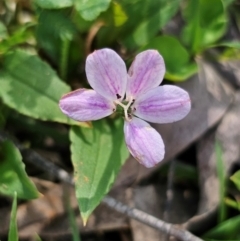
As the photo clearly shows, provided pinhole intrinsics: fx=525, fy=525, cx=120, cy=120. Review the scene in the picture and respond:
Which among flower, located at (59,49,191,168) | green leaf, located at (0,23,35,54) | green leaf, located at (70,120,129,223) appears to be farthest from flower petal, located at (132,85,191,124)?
green leaf, located at (0,23,35,54)

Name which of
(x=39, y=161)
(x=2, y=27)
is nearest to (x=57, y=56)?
(x=2, y=27)

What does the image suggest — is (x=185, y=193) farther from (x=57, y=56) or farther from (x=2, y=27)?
(x=2, y=27)

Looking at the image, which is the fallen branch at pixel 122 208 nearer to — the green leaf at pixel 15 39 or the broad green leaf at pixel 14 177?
the broad green leaf at pixel 14 177

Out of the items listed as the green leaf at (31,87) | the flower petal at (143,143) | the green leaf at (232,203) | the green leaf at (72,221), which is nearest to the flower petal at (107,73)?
the flower petal at (143,143)

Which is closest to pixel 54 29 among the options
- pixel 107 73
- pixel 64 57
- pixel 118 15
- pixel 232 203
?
pixel 64 57

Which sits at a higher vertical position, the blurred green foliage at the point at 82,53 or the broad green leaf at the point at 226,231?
the blurred green foliage at the point at 82,53

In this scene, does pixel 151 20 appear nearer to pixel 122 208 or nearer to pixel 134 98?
pixel 134 98
